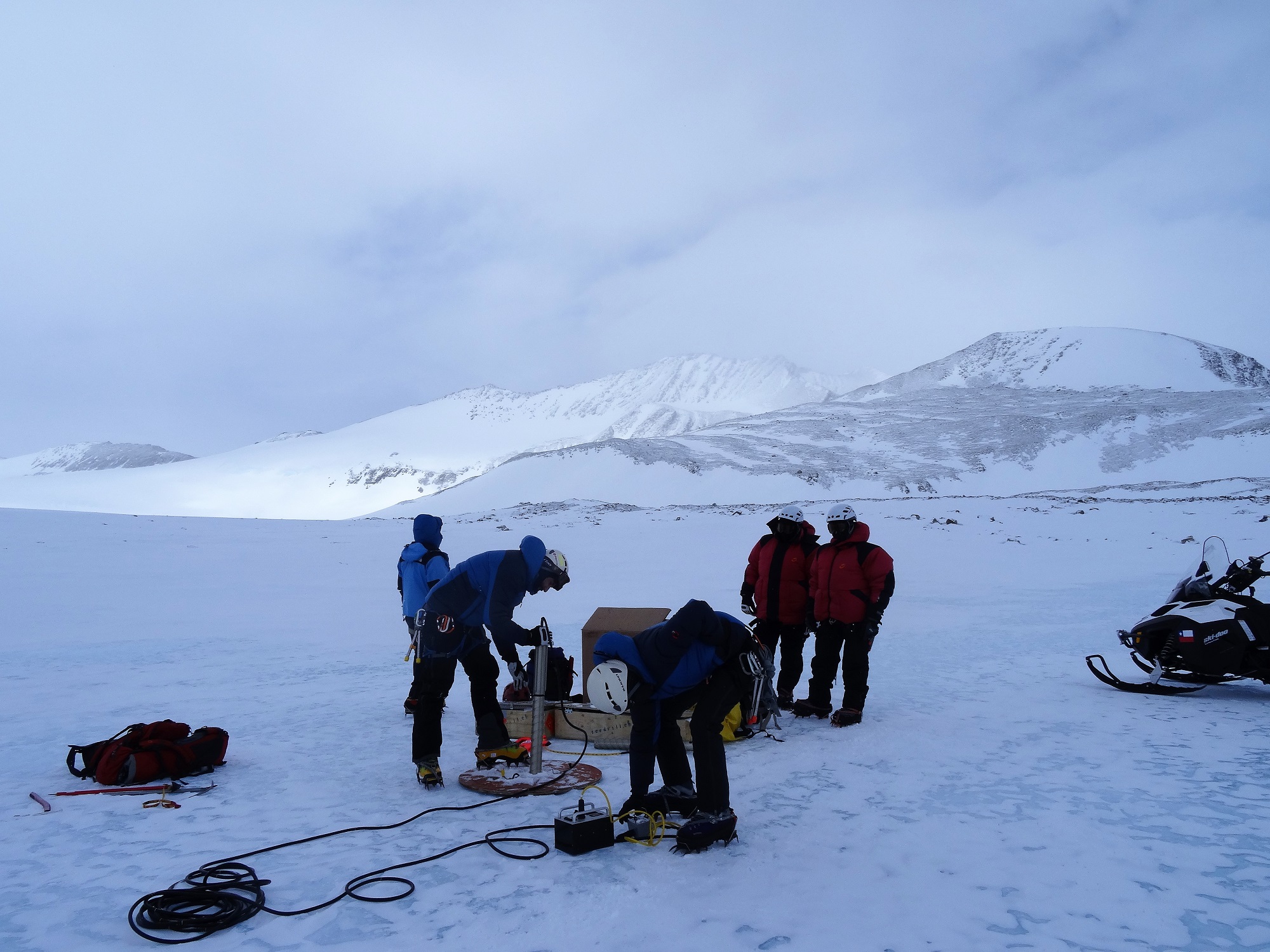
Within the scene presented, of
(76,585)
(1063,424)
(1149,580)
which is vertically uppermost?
(1063,424)

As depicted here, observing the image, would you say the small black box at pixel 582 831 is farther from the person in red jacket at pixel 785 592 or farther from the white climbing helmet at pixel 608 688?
the person in red jacket at pixel 785 592

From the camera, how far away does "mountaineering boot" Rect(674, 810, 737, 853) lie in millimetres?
4352

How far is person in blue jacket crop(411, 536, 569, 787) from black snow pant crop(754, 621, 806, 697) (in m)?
2.76

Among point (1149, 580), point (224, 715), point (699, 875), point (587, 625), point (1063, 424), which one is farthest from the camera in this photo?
point (1063, 424)

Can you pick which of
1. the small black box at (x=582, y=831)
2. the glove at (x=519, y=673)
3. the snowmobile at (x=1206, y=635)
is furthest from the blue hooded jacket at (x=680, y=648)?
the snowmobile at (x=1206, y=635)

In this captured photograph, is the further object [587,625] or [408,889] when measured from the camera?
[587,625]

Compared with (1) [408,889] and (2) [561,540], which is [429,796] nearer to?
(1) [408,889]

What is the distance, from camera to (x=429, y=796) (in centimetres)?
540

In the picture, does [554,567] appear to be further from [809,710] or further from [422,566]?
[809,710]

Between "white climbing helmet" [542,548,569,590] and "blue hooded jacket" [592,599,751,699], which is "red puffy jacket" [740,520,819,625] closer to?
"white climbing helmet" [542,548,569,590]

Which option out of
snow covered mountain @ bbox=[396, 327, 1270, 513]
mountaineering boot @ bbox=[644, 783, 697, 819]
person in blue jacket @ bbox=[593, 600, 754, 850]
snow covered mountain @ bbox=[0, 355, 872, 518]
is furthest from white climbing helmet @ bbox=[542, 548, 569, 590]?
snow covered mountain @ bbox=[0, 355, 872, 518]

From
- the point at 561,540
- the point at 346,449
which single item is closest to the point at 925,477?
the point at 561,540

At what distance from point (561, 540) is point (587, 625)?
21.0m

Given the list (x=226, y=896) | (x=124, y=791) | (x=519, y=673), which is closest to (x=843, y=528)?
(x=519, y=673)
